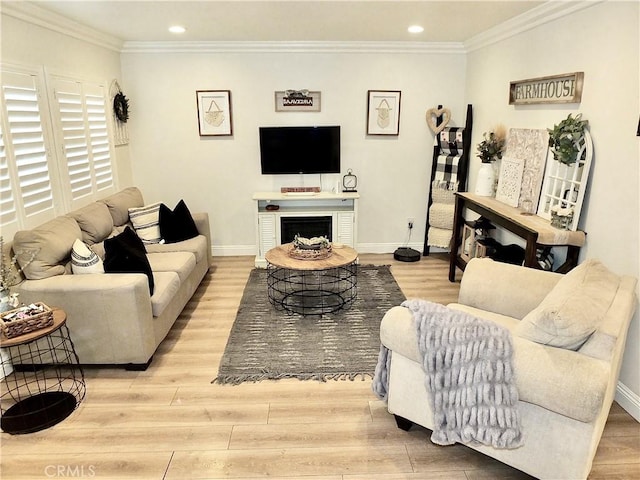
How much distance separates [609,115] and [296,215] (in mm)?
3146

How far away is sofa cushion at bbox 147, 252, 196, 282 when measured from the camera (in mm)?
3633

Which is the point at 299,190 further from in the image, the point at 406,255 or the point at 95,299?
the point at 95,299

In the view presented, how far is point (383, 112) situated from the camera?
5117 mm

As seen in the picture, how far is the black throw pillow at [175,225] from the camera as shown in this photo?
4371mm

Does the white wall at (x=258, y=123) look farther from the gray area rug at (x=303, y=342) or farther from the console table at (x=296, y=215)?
the gray area rug at (x=303, y=342)

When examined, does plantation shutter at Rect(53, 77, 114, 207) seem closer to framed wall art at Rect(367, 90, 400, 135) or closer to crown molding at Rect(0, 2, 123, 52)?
crown molding at Rect(0, 2, 123, 52)

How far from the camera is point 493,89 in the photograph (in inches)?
172

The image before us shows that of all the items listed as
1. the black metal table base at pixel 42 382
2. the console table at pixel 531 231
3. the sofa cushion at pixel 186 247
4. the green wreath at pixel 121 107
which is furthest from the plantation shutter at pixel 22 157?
the console table at pixel 531 231

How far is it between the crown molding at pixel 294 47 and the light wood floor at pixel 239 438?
347 centimetres

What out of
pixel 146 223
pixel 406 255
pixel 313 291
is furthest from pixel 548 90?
pixel 146 223

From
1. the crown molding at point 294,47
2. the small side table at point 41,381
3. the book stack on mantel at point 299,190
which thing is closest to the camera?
the small side table at point 41,381

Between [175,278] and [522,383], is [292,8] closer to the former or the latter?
[175,278]

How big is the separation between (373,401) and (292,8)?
288 centimetres

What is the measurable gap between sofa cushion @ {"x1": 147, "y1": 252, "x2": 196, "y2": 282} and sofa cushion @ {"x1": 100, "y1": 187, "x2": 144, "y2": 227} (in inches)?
20.2
